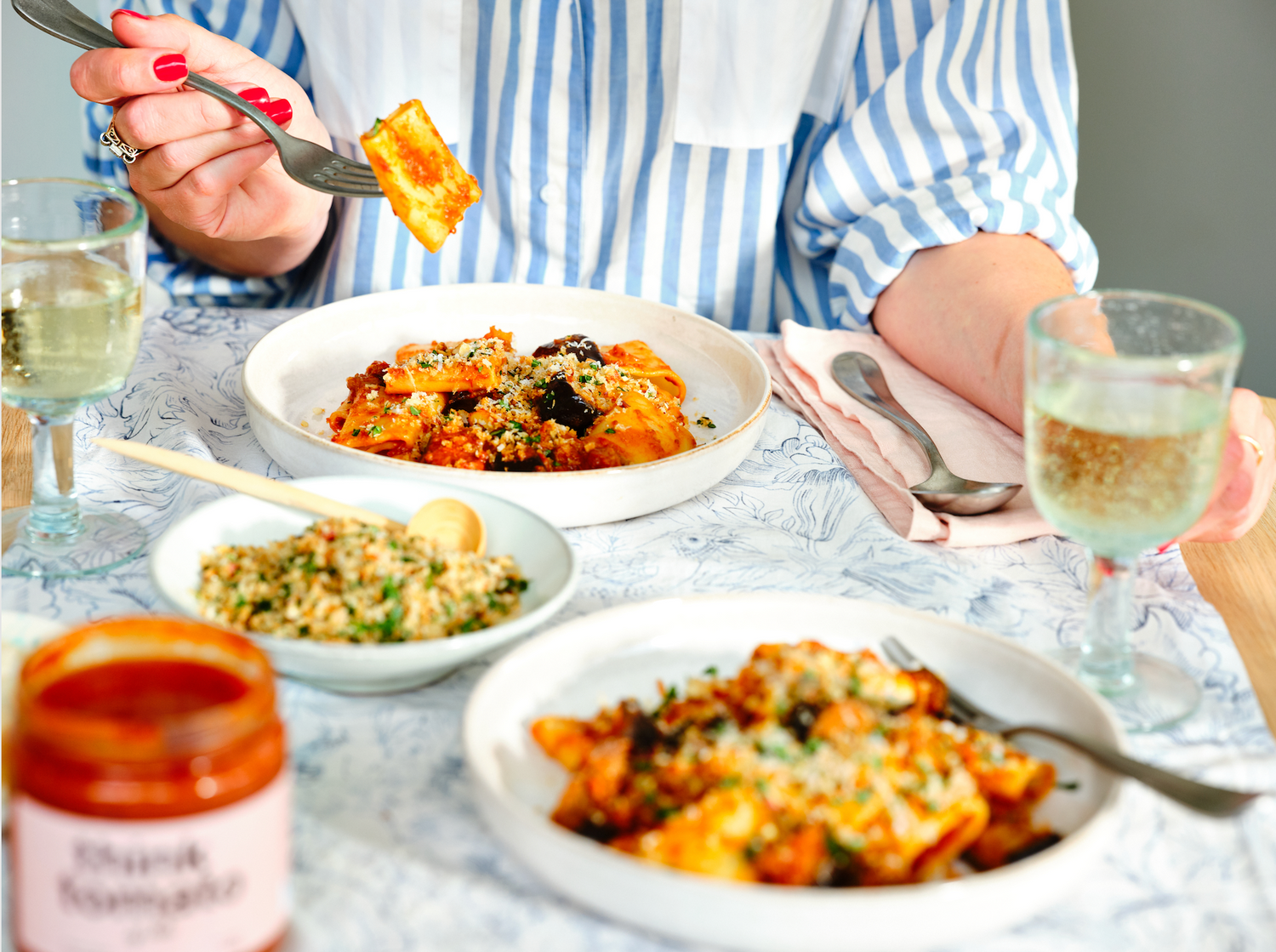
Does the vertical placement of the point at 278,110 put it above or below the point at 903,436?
above

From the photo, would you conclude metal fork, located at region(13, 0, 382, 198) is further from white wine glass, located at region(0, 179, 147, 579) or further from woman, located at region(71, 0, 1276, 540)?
white wine glass, located at region(0, 179, 147, 579)

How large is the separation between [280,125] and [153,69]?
0.26 metres

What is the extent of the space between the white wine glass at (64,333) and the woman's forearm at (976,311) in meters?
1.32

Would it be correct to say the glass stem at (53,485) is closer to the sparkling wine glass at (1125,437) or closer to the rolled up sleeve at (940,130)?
the sparkling wine glass at (1125,437)

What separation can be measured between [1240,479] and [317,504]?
3.75 ft

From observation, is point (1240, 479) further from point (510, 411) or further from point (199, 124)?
point (199, 124)

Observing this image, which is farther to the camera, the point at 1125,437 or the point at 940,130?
the point at 940,130

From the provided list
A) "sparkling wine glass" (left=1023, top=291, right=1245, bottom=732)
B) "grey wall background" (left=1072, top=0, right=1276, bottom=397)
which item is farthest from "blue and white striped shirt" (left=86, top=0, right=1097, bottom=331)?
"sparkling wine glass" (left=1023, top=291, right=1245, bottom=732)

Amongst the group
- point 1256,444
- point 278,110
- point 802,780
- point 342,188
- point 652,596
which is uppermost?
point 278,110

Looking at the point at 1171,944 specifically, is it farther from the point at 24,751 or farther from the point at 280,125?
the point at 280,125

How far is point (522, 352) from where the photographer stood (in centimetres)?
205

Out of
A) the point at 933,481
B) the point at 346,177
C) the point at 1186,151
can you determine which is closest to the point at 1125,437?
the point at 933,481

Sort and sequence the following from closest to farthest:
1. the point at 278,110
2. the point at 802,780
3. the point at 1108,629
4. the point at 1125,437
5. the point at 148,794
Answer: the point at 148,794 → the point at 802,780 → the point at 1125,437 → the point at 1108,629 → the point at 278,110

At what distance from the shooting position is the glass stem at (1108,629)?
Answer: 1.18 metres
